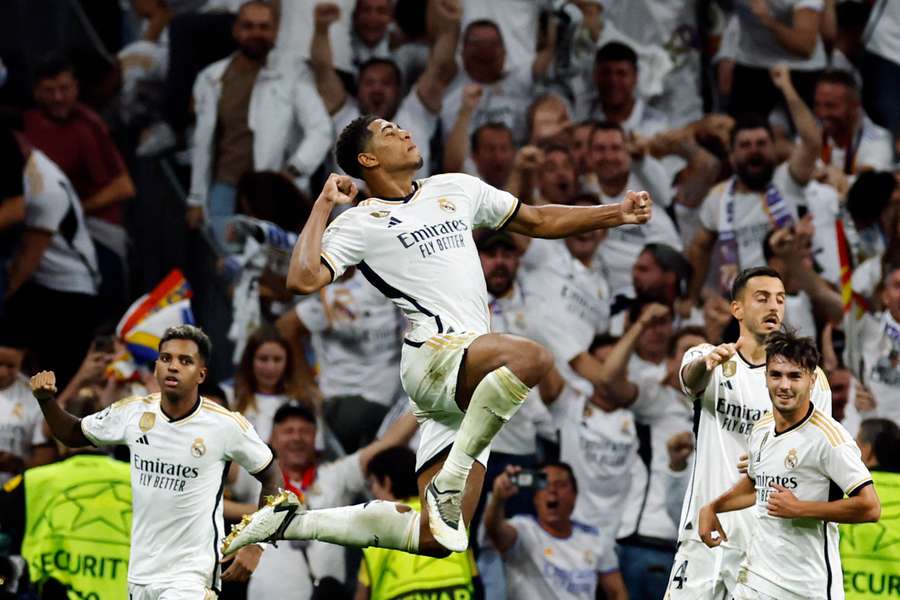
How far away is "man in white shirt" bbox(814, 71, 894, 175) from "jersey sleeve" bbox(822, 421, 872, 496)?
586 cm

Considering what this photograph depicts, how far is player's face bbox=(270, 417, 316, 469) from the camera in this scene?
429 inches

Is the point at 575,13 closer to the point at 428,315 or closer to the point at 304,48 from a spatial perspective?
the point at 304,48

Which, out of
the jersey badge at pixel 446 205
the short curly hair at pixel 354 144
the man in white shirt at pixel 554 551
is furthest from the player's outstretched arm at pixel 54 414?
the man in white shirt at pixel 554 551

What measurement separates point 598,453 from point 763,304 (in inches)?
143

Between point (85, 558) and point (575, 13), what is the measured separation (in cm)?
638

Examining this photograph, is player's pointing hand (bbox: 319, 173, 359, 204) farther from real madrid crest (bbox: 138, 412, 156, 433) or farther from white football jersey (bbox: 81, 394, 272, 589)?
real madrid crest (bbox: 138, 412, 156, 433)

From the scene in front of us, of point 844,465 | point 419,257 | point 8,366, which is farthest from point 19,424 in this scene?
point 844,465

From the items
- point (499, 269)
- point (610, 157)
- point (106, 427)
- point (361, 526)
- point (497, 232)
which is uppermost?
point (610, 157)

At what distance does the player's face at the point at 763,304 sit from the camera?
27.1 ft

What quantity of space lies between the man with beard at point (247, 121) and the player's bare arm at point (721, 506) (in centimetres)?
583

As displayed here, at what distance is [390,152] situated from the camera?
26.0ft

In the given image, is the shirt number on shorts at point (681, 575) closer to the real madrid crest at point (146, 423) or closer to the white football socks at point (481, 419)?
the white football socks at point (481, 419)

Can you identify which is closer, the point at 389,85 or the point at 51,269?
the point at 51,269

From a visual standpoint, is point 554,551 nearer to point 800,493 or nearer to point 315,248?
point 800,493
